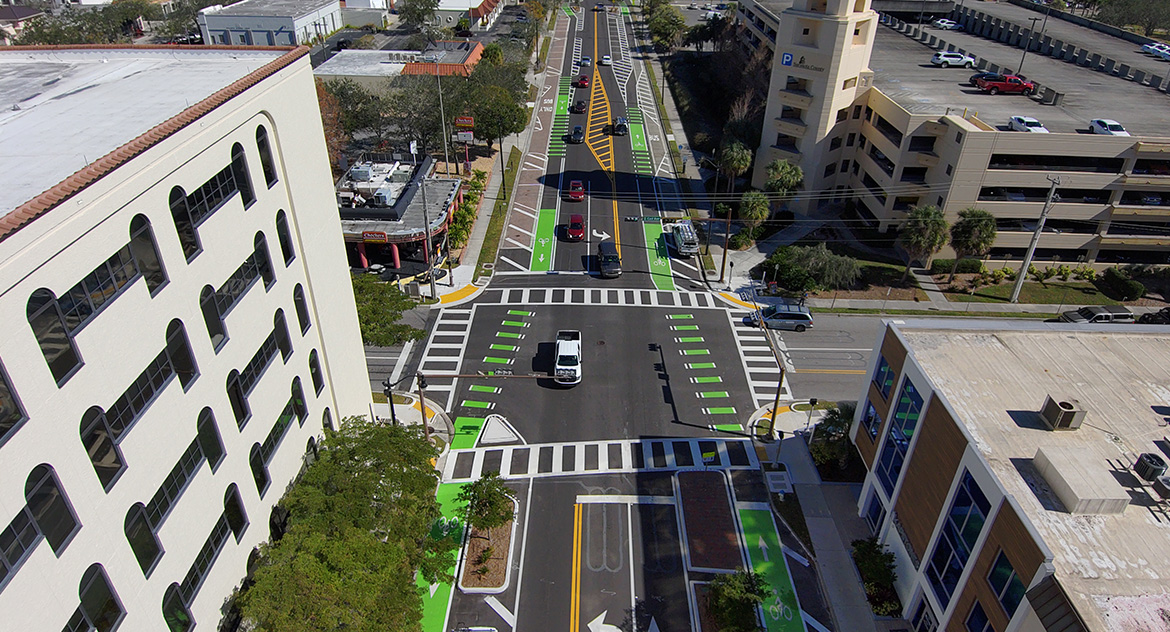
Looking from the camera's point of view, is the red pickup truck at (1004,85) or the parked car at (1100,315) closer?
the parked car at (1100,315)

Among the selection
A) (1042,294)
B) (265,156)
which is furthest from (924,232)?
(265,156)

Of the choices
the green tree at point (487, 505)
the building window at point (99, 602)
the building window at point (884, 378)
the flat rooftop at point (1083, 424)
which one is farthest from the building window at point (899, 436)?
the building window at point (99, 602)

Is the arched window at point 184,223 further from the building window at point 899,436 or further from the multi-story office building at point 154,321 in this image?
the building window at point 899,436

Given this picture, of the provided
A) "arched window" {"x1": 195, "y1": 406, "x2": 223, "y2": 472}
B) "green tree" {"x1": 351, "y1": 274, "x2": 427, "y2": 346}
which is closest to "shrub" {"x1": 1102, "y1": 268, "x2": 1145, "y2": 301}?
"green tree" {"x1": 351, "y1": 274, "x2": 427, "y2": 346}

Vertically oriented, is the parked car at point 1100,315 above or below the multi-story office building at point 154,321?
below

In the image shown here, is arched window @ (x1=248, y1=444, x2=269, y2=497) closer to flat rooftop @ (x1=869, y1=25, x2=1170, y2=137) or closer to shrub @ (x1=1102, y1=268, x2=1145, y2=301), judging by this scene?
flat rooftop @ (x1=869, y1=25, x2=1170, y2=137)

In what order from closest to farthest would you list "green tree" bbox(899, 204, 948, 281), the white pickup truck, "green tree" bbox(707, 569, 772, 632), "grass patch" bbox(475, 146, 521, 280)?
"green tree" bbox(707, 569, 772, 632) < the white pickup truck < "green tree" bbox(899, 204, 948, 281) < "grass patch" bbox(475, 146, 521, 280)

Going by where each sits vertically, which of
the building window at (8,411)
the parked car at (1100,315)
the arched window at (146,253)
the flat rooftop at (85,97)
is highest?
the flat rooftop at (85,97)
